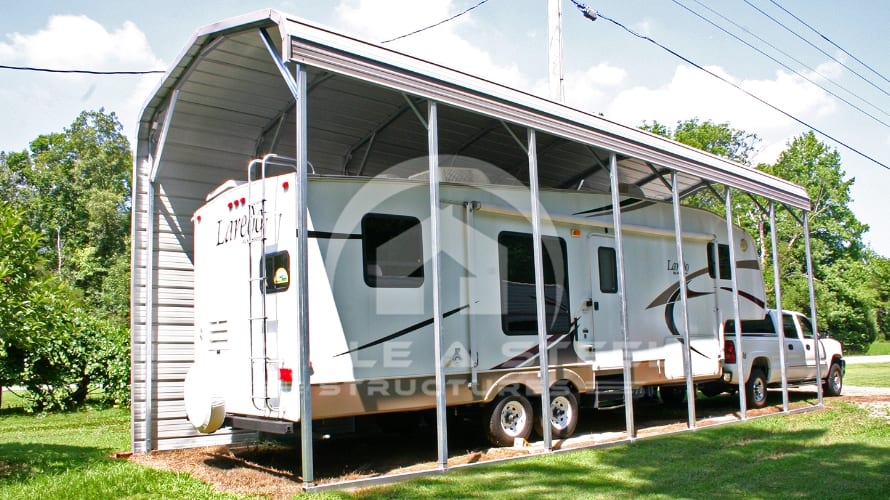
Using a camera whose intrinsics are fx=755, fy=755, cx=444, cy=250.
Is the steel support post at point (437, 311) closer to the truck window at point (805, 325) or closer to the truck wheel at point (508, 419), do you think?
the truck wheel at point (508, 419)

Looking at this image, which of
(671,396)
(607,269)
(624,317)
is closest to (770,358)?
(671,396)

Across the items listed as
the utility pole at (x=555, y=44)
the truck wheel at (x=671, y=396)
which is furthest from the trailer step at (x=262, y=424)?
the utility pole at (x=555, y=44)

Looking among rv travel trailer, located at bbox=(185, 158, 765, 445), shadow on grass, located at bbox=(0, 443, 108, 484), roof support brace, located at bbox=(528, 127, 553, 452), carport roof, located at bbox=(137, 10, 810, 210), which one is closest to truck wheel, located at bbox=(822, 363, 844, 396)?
carport roof, located at bbox=(137, 10, 810, 210)

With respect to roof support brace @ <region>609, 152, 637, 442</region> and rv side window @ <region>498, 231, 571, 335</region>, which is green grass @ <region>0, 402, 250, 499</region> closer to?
rv side window @ <region>498, 231, 571, 335</region>

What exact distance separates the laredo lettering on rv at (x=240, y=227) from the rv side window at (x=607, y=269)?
473 centimetres

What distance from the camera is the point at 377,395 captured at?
25.3ft

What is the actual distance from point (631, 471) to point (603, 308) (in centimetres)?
298

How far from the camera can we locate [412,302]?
8.12 meters

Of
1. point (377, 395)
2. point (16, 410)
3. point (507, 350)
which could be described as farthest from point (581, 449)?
point (16, 410)

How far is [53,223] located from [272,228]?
45.3 metres

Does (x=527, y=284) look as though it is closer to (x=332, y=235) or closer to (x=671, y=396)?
(x=332, y=235)

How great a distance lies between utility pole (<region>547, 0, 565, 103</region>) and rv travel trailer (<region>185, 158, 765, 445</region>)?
413 cm

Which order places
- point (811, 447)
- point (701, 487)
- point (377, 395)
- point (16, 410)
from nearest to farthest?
1. point (701, 487)
2. point (377, 395)
3. point (811, 447)
4. point (16, 410)

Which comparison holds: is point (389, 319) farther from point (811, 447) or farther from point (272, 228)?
point (811, 447)
